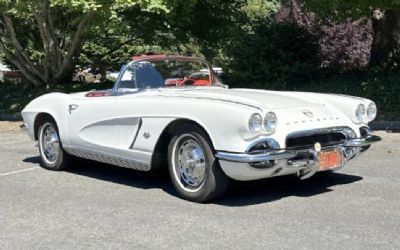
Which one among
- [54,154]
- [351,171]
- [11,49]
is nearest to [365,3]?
[351,171]

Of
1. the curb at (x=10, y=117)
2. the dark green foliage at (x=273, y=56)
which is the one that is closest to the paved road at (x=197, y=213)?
the dark green foliage at (x=273, y=56)

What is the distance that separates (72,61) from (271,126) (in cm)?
1239

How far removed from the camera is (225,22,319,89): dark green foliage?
47.9 ft

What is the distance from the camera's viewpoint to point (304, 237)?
15.4ft

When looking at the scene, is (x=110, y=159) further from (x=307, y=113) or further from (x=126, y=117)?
(x=307, y=113)

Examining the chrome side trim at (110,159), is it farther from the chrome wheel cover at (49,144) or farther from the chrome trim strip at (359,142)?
the chrome trim strip at (359,142)

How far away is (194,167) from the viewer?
5875 mm

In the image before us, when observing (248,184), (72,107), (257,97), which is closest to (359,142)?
(257,97)

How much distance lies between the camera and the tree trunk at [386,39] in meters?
14.3

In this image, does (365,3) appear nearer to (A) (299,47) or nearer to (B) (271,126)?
(A) (299,47)

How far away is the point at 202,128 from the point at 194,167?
1.34 ft

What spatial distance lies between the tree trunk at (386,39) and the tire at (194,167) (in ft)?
31.1

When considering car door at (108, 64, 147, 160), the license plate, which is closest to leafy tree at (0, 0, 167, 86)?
car door at (108, 64, 147, 160)

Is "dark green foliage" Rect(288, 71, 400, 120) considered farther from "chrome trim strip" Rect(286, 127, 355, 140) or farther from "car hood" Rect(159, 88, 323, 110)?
"chrome trim strip" Rect(286, 127, 355, 140)
